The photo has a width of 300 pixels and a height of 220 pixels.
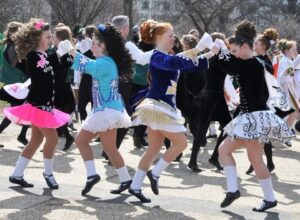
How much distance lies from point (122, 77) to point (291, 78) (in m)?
4.45

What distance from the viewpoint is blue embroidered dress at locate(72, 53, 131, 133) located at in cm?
565

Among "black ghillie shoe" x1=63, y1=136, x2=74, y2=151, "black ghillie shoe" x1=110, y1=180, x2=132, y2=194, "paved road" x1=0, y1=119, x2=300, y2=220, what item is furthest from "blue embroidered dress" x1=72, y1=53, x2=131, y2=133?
"black ghillie shoe" x1=63, y1=136, x2=74, y2=151

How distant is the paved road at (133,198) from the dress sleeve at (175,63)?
1333mm

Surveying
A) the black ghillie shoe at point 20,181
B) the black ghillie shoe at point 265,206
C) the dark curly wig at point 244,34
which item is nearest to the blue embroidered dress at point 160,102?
the dark curly wig at point 244,34

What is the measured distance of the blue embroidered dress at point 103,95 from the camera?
565 centimetres

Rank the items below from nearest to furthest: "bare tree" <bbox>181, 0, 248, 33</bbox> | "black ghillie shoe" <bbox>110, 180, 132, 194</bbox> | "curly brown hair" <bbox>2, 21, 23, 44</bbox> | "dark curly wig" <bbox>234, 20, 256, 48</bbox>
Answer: "dark curly wig" <bbox>234, 20, 256, 48</bbox> < "black ghillie shoe" <bbox>110, 180, 132, 194</bbox> < "curly brown hair" <bbox>2, 21, 23, 44</bbox> < "bare tree" <bbox>181, 0, 248, 33</bbox>

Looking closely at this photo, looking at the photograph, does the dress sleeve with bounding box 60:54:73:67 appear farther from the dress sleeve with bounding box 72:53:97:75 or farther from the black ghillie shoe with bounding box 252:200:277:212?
the black ghillie shoe with bounding box 252:200:277:212

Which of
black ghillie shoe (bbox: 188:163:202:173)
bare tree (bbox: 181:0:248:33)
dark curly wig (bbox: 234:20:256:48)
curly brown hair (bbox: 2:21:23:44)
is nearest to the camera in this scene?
dark curly wig (bbox: 234:20:256:48)

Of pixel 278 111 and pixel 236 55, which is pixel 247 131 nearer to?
pixel 236 55

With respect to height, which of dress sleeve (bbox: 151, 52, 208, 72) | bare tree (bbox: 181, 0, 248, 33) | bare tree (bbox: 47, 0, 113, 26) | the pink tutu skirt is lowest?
the pink tutu skirt

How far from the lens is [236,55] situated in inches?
218

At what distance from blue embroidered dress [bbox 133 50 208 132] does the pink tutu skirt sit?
0.89 m

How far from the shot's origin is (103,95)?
5789 millimetres

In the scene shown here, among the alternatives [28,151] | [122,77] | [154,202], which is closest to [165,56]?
[122,77]
